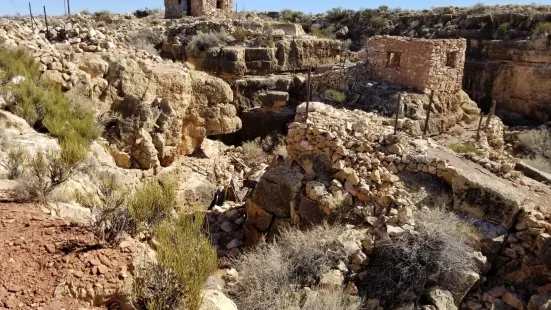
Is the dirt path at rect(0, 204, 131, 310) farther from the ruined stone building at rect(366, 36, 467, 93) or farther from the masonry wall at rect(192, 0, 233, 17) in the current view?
the masonry wall at rect(192, 0, 233, 17)

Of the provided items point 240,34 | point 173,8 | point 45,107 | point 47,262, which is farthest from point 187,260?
point 173,8

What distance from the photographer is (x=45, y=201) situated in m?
3.83

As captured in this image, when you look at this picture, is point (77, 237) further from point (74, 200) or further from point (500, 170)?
point (500, 170)

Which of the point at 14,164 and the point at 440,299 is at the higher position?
the point at 14,164

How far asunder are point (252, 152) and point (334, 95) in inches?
145

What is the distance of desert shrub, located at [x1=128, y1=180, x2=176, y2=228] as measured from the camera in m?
3.66

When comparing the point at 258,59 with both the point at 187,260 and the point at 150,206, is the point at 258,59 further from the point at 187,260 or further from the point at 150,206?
the point at 187,260

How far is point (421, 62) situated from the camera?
40.1 feet

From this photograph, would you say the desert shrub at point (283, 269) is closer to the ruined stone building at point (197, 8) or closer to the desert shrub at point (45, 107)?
the desert shrub at point (45, 107)

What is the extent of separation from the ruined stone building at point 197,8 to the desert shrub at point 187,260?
17.9m

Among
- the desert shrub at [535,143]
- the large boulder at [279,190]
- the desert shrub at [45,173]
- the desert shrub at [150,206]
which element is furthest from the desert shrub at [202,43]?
the desert shrub at [150,206]

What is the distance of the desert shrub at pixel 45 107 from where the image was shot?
223 inches

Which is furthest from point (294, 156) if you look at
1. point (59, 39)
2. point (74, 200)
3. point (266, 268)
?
point (59, 39)

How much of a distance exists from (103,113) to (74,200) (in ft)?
12.0
